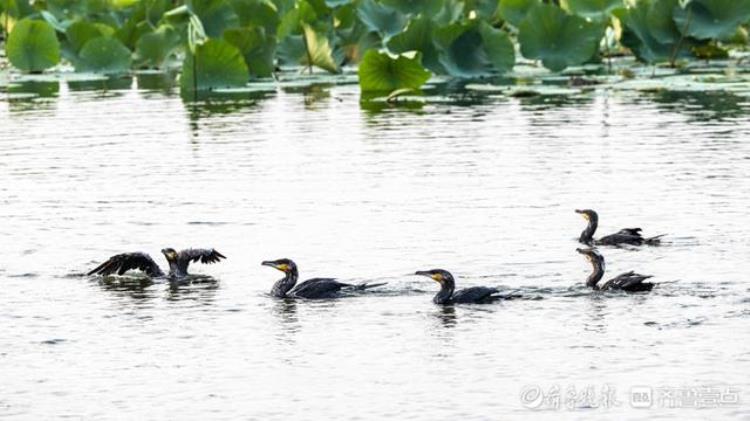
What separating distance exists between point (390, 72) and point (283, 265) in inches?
626

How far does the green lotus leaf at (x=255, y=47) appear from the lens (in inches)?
1203

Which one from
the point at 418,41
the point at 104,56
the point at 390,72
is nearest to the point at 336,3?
the point at 104,56

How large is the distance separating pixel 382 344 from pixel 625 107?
16.0 meters

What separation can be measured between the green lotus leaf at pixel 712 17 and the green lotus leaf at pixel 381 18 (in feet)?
17.1

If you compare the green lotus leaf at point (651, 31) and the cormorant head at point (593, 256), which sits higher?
the green lotus leaf at point (651, 31)

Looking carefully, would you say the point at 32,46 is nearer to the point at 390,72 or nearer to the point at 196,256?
the point at 390,72

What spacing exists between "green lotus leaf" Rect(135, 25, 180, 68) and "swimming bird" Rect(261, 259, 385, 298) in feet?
69.7

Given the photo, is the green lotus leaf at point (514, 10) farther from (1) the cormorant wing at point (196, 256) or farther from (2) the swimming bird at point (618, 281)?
(2) the swimming bird at point (618, 281)

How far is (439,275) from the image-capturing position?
13148 millimetres

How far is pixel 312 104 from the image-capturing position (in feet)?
93.7

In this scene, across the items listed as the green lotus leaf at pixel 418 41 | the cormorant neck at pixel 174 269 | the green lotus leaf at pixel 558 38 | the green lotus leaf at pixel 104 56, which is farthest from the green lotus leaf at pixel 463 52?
the cormorant neck at pixel 174 269

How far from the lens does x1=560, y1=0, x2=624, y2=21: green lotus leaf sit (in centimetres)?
3375

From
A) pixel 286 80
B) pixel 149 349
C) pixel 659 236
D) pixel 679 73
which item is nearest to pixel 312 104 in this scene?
pixel 286 80

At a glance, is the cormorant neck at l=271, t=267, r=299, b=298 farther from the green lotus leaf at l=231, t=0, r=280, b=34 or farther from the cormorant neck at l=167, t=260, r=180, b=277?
the green lotus leaf at l=231, t=0, r=280, b=34
